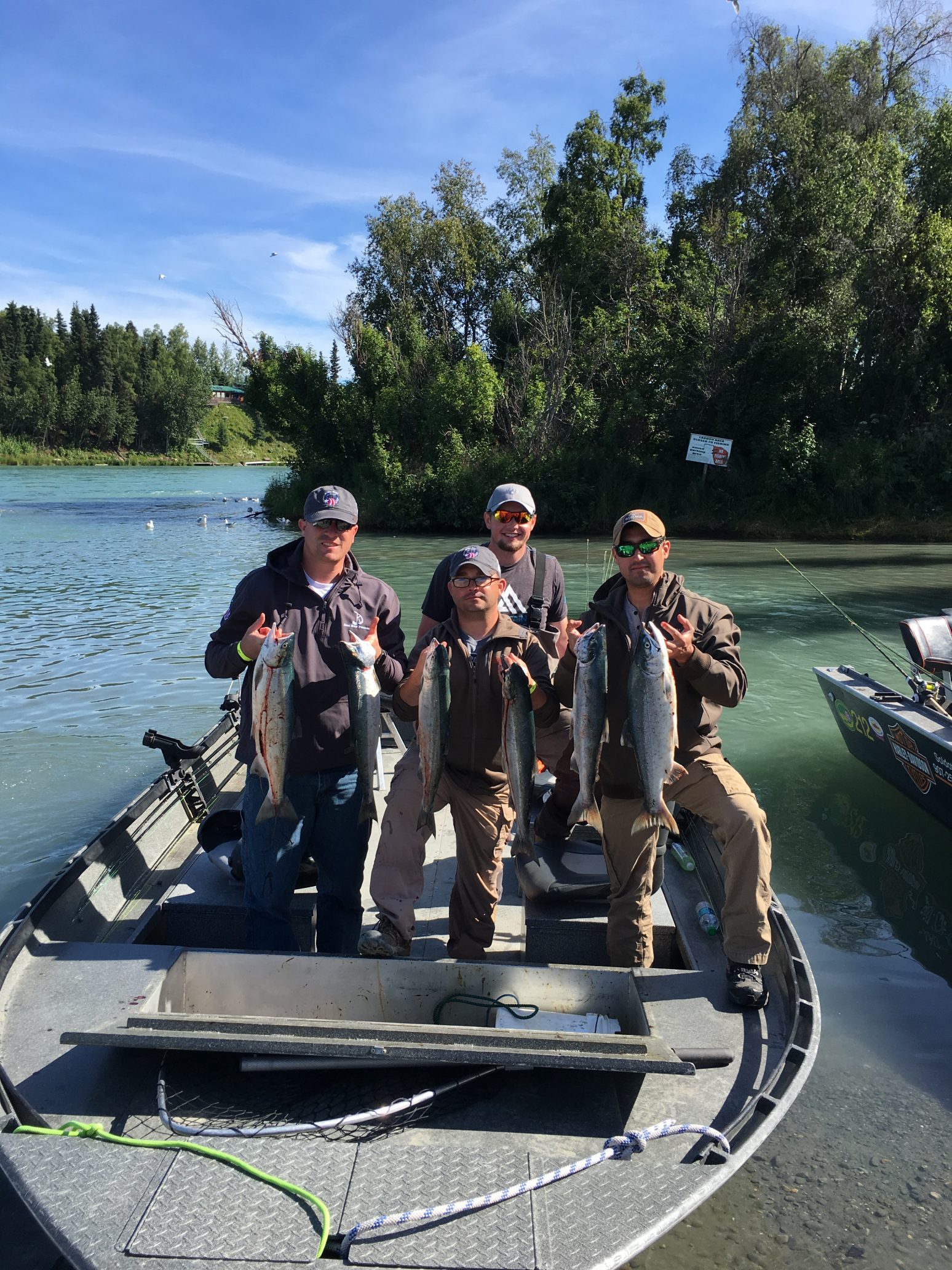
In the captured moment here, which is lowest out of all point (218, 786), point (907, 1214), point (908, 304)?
point (907, 1214)

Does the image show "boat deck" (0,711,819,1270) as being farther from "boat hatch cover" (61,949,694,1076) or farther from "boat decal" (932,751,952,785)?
"boat decal" (932,751,952,785)

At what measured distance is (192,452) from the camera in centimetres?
12112

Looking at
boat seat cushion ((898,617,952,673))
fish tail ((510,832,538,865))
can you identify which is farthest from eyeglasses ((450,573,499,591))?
boat seat cushion ((898,617,952,673))

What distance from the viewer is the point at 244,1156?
3.10 meters

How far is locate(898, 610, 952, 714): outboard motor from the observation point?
27.8 ft

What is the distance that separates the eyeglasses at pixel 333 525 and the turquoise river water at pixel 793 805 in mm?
3402

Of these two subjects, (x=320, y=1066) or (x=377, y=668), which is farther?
(x=377, y=668)

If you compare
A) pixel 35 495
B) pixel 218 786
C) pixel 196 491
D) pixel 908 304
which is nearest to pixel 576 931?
pixel 218 786

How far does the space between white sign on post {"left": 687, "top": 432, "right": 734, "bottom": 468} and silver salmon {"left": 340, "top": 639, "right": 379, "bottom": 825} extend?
29429 millimetres

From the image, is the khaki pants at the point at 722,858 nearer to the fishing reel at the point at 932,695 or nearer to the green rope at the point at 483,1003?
the green rope at the point at 483,1003

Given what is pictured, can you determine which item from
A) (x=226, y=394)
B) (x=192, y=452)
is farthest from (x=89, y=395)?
(x=226, y=394)

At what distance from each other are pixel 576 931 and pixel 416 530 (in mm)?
31260

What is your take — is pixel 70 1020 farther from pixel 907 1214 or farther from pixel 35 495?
pixel 35 495

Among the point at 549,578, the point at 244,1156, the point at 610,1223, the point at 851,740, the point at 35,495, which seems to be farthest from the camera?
the point at 35,495
